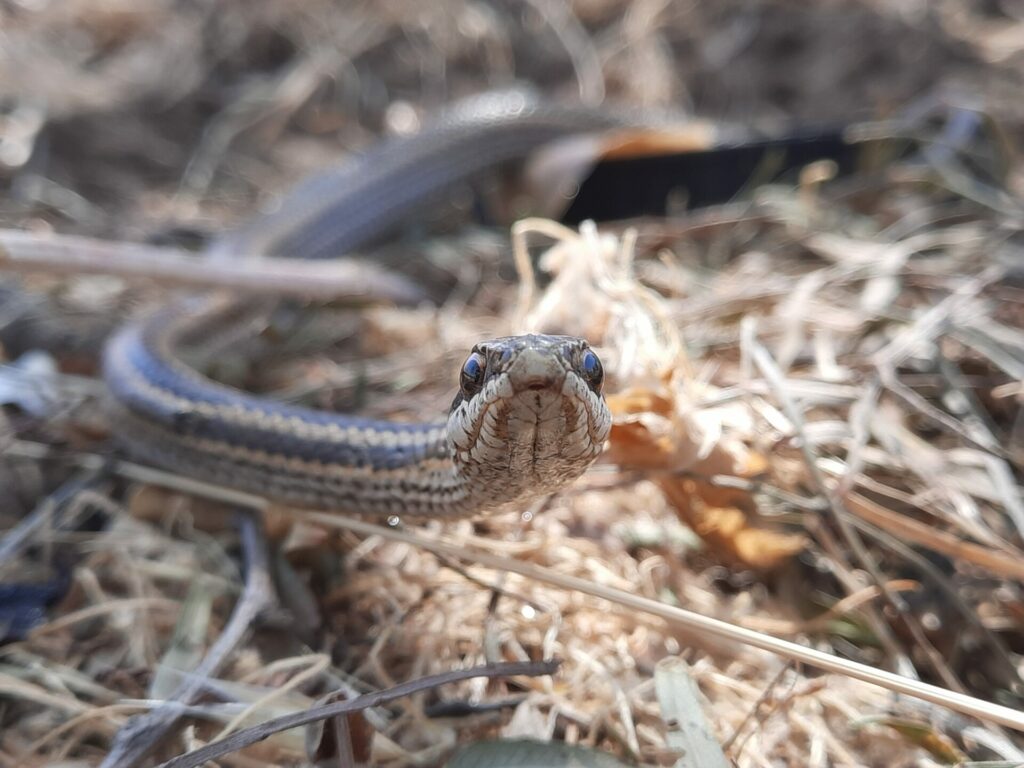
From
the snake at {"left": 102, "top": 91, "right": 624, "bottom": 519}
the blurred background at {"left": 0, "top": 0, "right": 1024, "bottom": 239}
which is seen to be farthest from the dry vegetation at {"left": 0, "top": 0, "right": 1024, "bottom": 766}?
the blurred background at {"left": 0, "top": 0, "right": 1024, "bottom": 239}

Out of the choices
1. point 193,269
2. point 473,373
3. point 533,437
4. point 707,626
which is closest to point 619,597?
point 707,626

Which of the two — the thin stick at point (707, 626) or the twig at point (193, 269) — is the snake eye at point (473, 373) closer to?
the thin stick at point (707, 626)

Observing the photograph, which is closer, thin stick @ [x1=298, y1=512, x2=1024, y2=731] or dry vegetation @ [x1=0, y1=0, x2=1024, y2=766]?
thin stick @ [x1=298, y1=512, x2=1024, y2=731]

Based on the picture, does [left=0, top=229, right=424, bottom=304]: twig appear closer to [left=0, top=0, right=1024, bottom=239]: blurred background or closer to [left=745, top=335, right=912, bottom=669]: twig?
[left=0, top=0, right=1024, bottom=239]: blurred background

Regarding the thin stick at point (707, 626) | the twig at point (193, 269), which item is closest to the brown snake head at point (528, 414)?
the thin stick at point (707, 626)

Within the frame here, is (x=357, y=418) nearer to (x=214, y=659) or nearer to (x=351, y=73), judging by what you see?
(x=214, y=659)

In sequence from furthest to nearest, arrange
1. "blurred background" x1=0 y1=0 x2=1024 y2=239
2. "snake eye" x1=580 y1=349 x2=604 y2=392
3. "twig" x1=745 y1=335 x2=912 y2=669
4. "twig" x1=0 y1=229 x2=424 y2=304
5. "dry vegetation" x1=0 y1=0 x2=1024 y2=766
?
1. "blurred background" x1=0 y1=0 x2=1024 y2=239
2. "twig" x1=0 y1=229 x2=424 y2=304
3. "twig" x1=745 y1=335 x2=912 y2=669
4. "dry vegetation" x1=0 y1=0 x2=1024 y2=766
5. "snake eye" x1=580 y1=349 x2=604 y2=392

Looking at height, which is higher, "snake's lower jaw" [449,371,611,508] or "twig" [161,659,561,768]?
"snake's lower jaw" [449,371,611,508]
